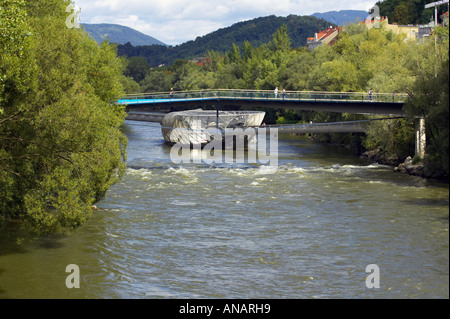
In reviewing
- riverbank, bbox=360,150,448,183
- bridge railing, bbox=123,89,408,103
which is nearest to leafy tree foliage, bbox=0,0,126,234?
riverbank, bbox=360,150,448,183

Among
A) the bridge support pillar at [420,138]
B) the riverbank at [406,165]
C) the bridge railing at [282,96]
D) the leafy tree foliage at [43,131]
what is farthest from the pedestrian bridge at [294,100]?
the leafy tree foliage at [43,131]

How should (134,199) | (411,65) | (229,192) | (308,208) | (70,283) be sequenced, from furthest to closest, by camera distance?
(411,65) < (229,192) < (134,199) < (308,208) < (70,283)

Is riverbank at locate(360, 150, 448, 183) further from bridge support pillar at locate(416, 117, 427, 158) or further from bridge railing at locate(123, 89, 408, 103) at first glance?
bridge railing at locate(123, 89, 408, 103)

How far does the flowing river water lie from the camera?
21.0 meters

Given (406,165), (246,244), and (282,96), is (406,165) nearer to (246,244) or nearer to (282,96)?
(282,96)

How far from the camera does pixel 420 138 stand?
4597 centimetres

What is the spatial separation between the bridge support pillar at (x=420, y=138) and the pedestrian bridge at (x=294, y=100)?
2148 mm

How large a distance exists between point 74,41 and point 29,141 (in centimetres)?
627

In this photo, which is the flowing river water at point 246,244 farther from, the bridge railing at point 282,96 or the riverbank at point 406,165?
the bridge railing at point 282,96

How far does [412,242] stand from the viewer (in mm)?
25250

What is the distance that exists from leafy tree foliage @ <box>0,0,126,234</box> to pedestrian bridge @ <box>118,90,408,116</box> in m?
21.6
